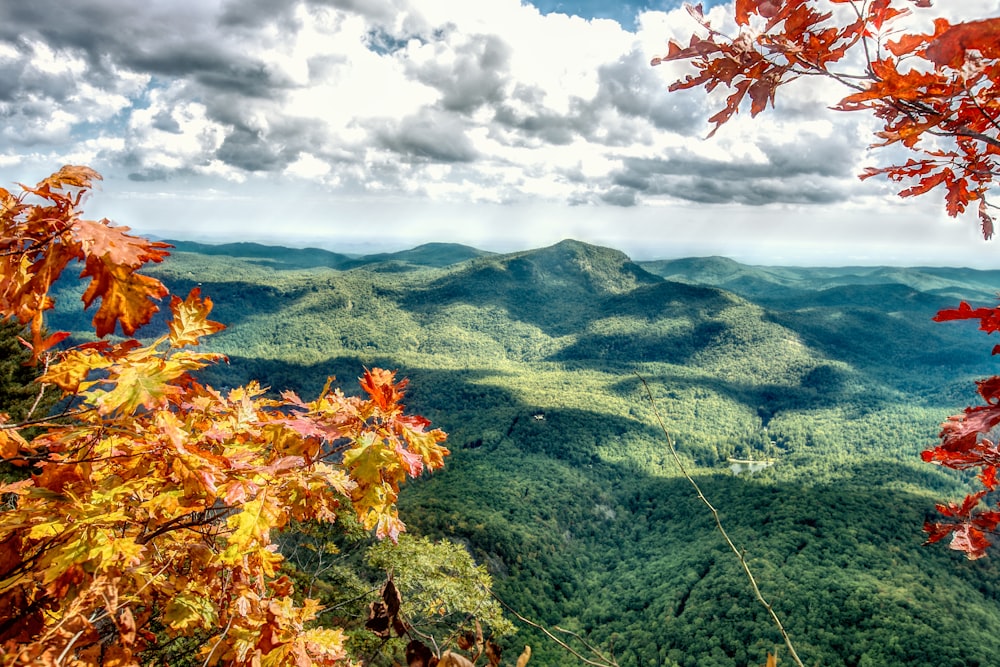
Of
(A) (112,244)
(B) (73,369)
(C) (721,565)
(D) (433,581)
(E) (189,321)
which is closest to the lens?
(A) (112,244)

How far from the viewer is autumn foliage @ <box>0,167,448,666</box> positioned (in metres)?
1.78

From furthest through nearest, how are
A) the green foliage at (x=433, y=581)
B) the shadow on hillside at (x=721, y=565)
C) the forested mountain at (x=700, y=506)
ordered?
the forested mountain at (x=700, y=506) < the shadow on hillside at (x=721, y=565) < the green foliage at (x=433, y=581)

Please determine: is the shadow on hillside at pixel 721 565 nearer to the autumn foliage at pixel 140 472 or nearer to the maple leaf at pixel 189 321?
the autumn foliage at pixel 140 472

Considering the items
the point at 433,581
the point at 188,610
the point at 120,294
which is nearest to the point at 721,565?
the point at 433,581

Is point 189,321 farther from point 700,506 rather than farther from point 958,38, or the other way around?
point 700,506

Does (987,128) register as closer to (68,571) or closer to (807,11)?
(807,11)

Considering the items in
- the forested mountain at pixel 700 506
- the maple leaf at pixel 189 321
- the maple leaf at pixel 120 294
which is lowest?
the forested mountain at pixel 700 506

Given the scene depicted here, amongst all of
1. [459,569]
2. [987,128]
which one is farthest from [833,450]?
[987,128]

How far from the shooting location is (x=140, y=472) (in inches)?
96.6

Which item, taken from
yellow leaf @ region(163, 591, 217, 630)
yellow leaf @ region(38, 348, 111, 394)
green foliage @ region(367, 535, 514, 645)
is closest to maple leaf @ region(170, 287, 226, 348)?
yellow leaf @ region(38, 348, 111, 394)

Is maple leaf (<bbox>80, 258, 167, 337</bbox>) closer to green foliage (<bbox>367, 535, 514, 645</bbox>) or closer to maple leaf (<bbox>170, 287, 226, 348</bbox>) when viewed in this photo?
maple leaf (<bbox>170, 287, 226, 348</bbox>)

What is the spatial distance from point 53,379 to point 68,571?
82cm

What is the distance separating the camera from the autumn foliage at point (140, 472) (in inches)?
69.9

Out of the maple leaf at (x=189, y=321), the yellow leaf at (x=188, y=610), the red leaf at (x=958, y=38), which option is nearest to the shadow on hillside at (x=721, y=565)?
the yellow leaf at (x=188, y=610)
